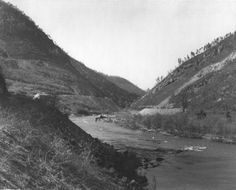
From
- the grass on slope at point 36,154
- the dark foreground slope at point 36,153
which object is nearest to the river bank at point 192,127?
the grass on slope at point 36,154

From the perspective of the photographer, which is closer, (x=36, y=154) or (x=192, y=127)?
A: (x=36, y=154)

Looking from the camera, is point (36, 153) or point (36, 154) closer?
point (36, 154)

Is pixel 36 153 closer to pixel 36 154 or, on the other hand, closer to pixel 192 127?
pixel 36 154

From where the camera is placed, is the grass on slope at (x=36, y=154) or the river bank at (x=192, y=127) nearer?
the grass on slope at (x=36, y=154)

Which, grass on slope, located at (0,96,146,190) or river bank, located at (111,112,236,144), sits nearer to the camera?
grass on slope, located at (0,96,146,190)

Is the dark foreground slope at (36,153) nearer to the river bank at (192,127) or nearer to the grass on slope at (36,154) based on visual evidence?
the grass on slope at (36,154)

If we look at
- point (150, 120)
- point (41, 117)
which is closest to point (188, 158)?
point (41, 117)

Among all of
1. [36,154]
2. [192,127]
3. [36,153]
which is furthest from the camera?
[192,127]

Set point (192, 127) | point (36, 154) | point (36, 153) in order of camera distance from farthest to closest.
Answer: point (192, 127), point (36, 153), point (36, 154)

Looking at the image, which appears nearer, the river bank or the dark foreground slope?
the dark foreground slope

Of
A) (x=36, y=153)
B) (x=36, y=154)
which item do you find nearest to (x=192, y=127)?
(x=36, y=153)

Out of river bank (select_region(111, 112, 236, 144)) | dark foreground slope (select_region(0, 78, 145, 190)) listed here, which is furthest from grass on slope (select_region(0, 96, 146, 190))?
river bank (select_region(111, 112, 236, 144))

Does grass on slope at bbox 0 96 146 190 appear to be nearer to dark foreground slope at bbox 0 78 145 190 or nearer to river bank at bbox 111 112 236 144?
dark foreground slope at bbox 0 78 145 190

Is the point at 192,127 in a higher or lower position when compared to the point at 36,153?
lower
